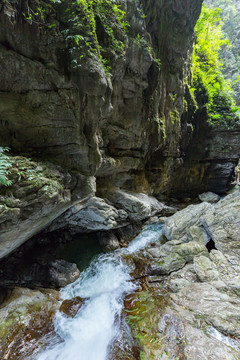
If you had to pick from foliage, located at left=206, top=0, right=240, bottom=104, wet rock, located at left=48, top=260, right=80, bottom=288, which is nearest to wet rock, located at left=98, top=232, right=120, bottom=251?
wet rock, located at left=48, top=260, right=80, bottom=288

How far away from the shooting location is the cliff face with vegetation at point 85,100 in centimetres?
454

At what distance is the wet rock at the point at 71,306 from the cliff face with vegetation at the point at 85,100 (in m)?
2.97

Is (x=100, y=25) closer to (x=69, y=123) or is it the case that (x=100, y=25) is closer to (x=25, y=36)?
(x=25, y=36)

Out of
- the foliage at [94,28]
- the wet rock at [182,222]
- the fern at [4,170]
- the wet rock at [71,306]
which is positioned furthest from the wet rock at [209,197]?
the fern at [4,170]

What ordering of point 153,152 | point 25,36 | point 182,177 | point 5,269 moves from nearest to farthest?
point 25,36 < point 5,269 < point 153,152 < point 182,177

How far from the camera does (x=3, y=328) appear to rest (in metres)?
4.82

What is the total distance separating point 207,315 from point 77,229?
7.46 metres

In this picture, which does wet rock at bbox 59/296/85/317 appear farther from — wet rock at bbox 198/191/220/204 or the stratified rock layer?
wet rock at bbox 198/191/220/204

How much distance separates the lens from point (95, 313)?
19.5ft

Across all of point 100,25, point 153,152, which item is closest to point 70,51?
point 100,25

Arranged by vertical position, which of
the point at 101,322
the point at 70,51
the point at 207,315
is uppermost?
the point at 70,51

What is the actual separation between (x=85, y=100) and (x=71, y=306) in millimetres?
7551

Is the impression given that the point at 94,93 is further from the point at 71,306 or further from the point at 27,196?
the point at 71,306

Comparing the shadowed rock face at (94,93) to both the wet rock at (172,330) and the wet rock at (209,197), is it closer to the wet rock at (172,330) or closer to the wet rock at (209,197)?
the wet rock at (172,330)
